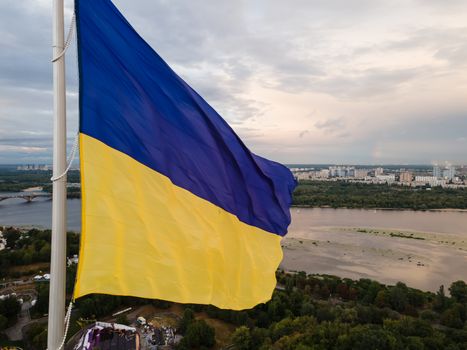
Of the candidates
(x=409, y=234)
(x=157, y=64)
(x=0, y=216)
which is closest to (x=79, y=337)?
(x=157, y=64)

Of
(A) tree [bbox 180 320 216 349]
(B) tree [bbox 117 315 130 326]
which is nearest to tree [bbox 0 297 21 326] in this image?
(B) tree [bbox 117 315 130 326]

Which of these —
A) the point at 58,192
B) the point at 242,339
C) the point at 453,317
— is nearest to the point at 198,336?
the point at 242,339

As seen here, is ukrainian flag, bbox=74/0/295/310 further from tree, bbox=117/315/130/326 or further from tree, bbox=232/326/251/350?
tree, bbox=117/315/130/326

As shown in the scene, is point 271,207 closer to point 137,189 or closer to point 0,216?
point 137,189

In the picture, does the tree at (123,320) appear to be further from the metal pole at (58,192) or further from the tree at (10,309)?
the metal pole at (58,192)

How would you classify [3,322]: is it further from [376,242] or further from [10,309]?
[376,242]
